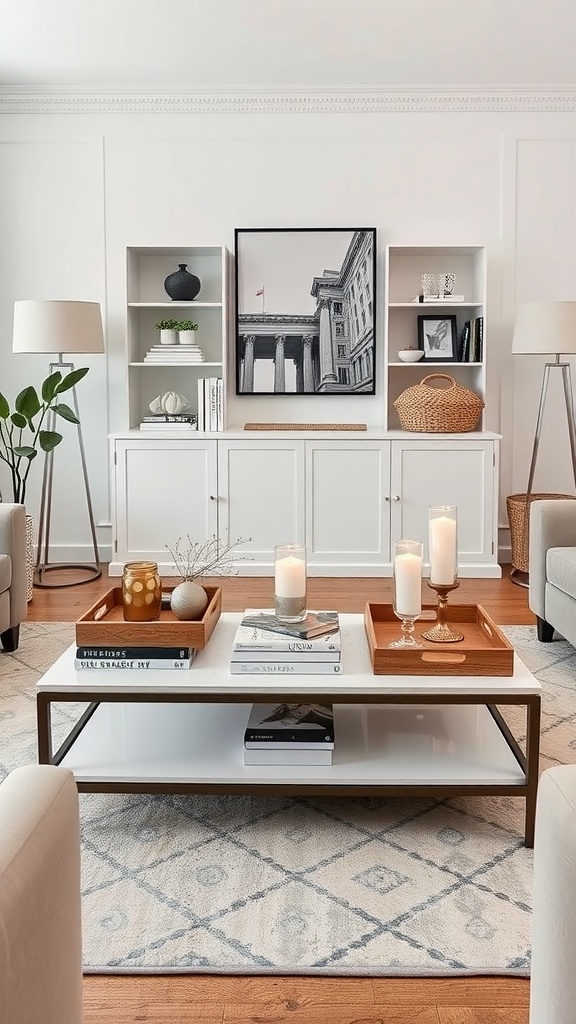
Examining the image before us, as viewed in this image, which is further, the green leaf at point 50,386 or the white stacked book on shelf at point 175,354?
the white stacked book on shelf at point 175,354

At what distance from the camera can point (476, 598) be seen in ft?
15.1

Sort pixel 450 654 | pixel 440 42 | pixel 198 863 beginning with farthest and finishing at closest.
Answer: pixel 440 42
pixel 450 654
pixel 198 863

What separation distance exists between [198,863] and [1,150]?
4438 millimetres

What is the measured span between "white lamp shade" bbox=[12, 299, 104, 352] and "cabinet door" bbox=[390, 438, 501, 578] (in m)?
1.70

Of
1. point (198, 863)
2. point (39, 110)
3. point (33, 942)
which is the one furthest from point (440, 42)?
point (33, 942)

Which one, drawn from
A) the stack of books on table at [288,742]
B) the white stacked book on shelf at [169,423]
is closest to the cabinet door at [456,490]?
the white stacked book on shelf at [169,423]

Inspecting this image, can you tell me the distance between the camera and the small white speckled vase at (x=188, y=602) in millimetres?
2443

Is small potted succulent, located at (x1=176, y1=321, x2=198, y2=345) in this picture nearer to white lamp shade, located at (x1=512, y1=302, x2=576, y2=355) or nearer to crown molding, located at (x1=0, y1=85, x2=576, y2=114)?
crown molding, located at (x1=0, y1=85, x2=576, y2=114)

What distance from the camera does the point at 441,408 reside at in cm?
498

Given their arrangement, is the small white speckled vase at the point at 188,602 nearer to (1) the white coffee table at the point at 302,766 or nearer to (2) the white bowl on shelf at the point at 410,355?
(1) the white coffee table at the point at 302,766

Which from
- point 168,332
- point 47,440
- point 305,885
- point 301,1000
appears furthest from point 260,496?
point 301,1000

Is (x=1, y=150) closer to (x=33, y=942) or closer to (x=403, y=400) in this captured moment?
(x=403, y=400)

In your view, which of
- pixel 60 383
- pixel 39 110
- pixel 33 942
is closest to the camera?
pixel 33 942

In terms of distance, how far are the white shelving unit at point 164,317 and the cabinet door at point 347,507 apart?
0.81m
